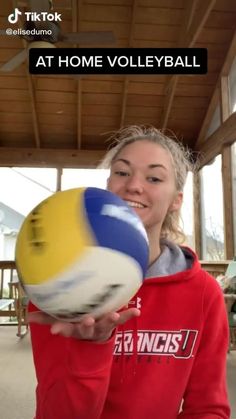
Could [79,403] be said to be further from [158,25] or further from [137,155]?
[158,25]

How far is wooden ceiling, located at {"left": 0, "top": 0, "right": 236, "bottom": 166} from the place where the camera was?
20.6 ft

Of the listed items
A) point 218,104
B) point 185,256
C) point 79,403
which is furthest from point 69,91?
point 79,403

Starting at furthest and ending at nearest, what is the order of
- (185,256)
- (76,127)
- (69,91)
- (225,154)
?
(76,127)
(69,91)
(225,154)
(185,256)

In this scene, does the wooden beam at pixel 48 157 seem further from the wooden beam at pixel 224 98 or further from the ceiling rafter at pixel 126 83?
the wooden beam at pixel 224 98

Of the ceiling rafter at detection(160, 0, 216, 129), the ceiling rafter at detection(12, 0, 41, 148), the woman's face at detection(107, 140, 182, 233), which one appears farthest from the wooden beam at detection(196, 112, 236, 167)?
the woman's face at detection(107, 140, 182, 233)

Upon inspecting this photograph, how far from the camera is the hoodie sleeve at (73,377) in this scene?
788 mm

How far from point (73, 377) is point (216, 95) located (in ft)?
24.3

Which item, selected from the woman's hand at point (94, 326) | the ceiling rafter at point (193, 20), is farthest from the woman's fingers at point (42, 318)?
the ceiling rafter at point (193, 20)

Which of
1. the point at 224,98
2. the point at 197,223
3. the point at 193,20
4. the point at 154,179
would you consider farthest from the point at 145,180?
the point at 197,223

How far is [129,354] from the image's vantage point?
108 cm

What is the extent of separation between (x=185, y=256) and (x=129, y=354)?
36 cm

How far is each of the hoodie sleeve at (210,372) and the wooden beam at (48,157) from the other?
752cm

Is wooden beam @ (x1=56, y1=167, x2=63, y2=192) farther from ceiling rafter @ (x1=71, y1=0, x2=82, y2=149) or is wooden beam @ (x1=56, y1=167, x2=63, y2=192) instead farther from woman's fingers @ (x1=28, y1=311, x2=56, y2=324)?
woman's fingers @ (x1=28, y1=311, x2=56, y2=324)

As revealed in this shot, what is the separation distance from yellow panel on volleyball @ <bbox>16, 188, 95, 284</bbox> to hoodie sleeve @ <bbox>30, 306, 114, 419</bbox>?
6.3 inches
